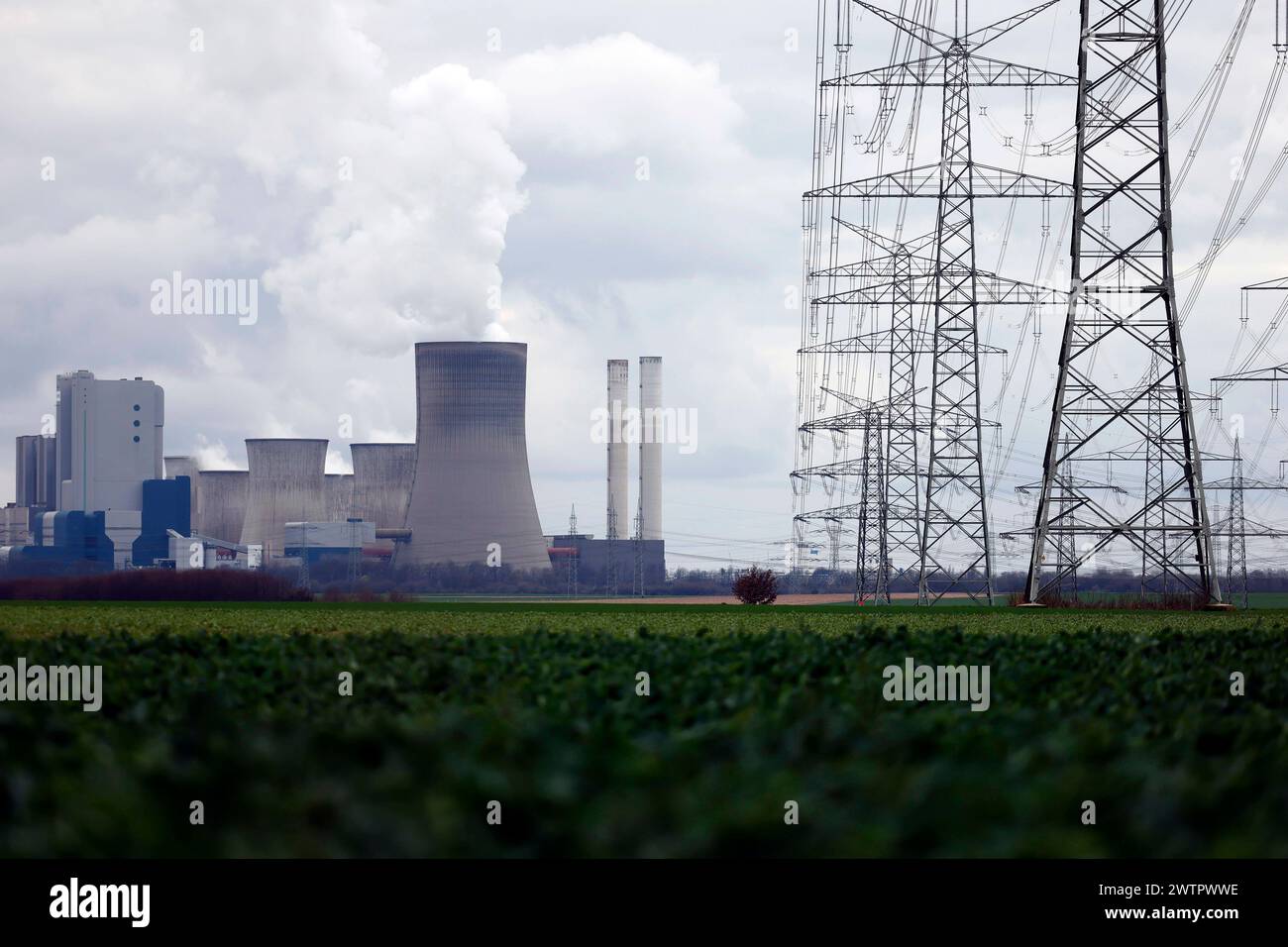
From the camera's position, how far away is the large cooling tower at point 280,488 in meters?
81.1

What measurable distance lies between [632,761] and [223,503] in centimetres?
9561

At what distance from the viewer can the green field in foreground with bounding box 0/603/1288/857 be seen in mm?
4801

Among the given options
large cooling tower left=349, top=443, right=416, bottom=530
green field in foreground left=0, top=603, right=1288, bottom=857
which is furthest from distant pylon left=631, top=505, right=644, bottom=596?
green field in foreground left=0, top=603, right=1288, bottom=857

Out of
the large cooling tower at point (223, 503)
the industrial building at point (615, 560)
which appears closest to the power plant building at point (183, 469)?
the large cooling tower at point (223, 503)

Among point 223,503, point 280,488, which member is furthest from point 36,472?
point 280,488

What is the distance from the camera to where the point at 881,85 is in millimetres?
36938

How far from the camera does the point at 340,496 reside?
9644 centimetres

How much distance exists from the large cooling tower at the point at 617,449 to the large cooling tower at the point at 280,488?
22.6 meters

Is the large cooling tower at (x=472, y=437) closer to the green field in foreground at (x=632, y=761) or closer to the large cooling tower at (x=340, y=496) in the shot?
the large cooling tower at (x=340, y=496)

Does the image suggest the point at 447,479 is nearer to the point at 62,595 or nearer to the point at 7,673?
the point at 62,595

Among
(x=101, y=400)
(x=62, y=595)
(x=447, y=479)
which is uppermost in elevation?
(x=101, y=400)

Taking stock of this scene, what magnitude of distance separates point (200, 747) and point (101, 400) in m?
103

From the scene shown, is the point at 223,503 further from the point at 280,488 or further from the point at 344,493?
the point at 280,488
